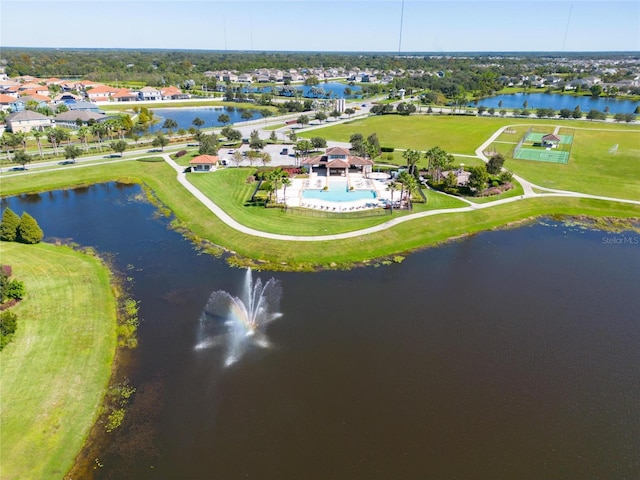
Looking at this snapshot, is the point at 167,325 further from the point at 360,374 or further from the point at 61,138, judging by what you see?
the point at 61,138

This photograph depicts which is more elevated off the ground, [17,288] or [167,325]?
[17,288]

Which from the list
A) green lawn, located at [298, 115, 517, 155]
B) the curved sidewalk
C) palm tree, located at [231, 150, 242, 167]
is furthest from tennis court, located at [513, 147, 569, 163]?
palm tree, located at [231, 150, 242, 167]

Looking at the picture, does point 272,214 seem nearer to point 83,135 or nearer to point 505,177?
point 505,177

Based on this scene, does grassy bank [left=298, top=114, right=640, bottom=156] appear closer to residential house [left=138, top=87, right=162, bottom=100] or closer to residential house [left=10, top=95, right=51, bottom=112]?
residential house [left=138, top=87, right=162, bottom=100]

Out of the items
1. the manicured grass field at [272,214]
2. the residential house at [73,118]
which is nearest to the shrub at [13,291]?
the manicured grass field at [272,214]

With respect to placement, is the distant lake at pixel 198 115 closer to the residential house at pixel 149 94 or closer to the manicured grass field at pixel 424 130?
the residential house at pixel 149 94

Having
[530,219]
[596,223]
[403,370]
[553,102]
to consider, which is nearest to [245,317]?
[403,370]

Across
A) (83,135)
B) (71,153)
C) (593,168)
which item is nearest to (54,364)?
(71,153)
